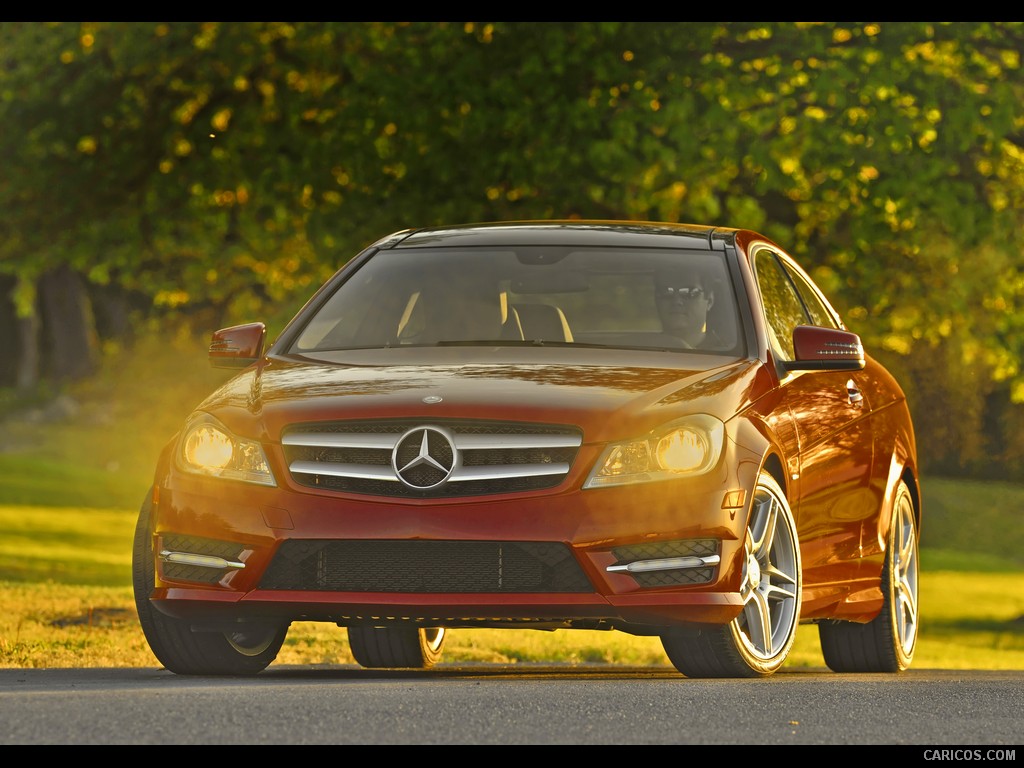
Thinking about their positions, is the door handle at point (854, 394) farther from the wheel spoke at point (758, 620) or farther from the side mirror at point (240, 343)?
the side mirror at point (240, 343)

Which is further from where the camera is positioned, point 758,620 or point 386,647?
point 386,647

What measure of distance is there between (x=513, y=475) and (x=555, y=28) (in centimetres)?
1181

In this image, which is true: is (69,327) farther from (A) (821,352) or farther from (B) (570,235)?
(A) (821,352)

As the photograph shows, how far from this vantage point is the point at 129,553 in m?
25.7

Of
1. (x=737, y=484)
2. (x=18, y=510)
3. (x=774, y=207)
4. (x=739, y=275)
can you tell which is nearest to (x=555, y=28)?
(x=774, y=207)

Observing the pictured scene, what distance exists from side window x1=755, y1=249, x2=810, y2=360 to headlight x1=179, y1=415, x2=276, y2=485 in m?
2.32

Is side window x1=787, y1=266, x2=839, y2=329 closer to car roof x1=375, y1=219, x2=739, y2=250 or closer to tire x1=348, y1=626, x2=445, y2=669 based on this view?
car roof x1=375, y1=219, x2=739, y2=250

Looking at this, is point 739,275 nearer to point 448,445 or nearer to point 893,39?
point 448,445

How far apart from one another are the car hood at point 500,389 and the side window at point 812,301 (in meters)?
1.98

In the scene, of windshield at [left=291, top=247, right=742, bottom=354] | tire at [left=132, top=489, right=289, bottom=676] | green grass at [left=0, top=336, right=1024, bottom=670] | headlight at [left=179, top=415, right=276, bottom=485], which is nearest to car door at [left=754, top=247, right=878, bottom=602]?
windshield at [left=291, top=247, right=742, bottom=354]

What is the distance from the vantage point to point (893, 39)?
19.1 meters

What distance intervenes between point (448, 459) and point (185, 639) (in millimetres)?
1541

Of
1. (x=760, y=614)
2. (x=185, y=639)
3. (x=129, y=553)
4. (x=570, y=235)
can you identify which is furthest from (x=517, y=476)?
(x=129, y=553)

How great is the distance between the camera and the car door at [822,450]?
864 cm
